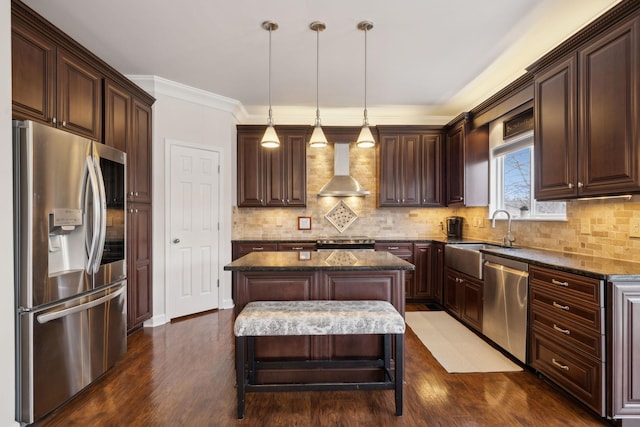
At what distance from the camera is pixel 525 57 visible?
3365mm

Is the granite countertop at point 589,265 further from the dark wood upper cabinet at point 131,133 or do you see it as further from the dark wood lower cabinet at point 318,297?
the dark wood upper cabinet at point 131,133

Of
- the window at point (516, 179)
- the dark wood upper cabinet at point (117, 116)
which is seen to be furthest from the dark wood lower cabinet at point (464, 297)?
the dark wood upper cabinet at point (117, 116)

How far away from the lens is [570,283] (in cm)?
216

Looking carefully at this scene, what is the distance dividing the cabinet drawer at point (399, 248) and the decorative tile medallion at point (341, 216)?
0.78 m

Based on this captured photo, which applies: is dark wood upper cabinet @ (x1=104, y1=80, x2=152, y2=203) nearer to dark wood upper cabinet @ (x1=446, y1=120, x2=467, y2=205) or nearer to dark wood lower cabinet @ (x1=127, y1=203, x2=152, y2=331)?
dark wood lower cabinet @ (x1=127, y1=203, x2=152, y2=331)

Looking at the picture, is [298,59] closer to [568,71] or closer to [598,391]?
[568,71]

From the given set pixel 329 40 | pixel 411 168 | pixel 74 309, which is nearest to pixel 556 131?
pixel 329 40

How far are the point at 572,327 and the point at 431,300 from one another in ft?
8.43

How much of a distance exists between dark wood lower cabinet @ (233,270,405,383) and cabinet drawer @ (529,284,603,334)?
39.2 inches

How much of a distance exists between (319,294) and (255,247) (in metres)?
2.32

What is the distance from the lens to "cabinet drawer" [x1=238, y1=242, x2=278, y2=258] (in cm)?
460

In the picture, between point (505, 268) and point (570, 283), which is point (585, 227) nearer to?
point (505, 268)

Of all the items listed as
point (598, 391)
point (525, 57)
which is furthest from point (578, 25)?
point (598, 391)

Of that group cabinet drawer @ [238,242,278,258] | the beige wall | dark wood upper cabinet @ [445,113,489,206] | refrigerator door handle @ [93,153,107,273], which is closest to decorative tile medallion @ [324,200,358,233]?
the beige wall
